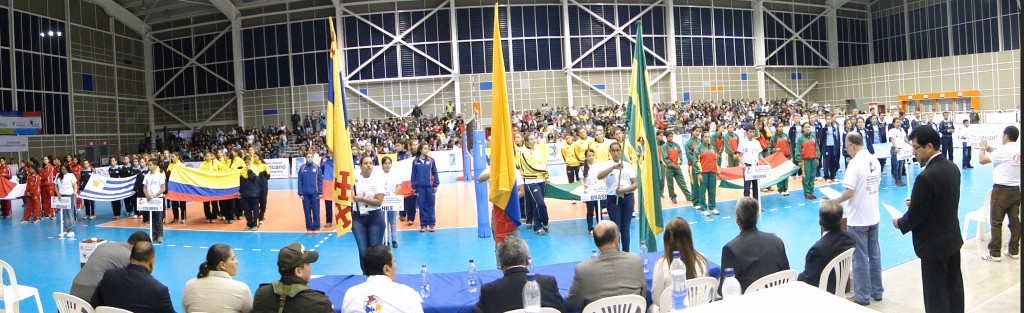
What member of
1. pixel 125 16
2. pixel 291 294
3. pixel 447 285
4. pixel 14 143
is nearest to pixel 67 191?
pixel 447 285

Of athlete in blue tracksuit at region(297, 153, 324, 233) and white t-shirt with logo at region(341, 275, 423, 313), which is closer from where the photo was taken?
white t-shirt with logo at region(341, 275, 423, 313)

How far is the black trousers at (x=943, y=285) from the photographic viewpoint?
16.9ft

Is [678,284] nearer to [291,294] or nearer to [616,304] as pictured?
[616,304]

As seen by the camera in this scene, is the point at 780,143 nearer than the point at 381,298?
No

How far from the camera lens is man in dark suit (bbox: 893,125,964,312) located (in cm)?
505

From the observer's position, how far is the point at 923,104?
40750mm

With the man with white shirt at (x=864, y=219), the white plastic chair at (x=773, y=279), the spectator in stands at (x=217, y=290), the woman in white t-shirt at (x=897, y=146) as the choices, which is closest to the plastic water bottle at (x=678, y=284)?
the white plastic chair at (x=773, y=279)

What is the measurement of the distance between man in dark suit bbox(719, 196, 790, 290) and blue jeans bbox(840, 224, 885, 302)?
1734mm

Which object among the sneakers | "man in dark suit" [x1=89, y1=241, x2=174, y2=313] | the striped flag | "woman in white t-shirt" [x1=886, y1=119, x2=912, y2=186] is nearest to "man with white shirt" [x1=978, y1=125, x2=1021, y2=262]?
the sneakers

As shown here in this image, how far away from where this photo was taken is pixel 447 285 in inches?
225

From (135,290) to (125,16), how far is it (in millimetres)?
38543

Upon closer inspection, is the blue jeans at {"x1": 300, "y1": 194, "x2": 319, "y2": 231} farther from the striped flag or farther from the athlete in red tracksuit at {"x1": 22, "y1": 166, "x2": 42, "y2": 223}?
the athlete in red tracksuit at {"x1": 22, "y1": 166, "x2": 42, "y2": 223}

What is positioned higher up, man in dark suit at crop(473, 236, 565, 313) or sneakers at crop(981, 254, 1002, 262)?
man in dark suit at crop(473, 236, 565, 313)

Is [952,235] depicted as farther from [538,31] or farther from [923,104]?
[923,104]
